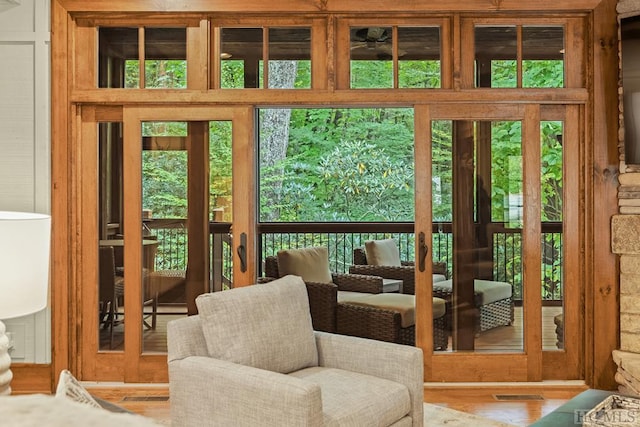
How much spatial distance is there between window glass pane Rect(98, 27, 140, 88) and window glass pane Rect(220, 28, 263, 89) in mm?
590

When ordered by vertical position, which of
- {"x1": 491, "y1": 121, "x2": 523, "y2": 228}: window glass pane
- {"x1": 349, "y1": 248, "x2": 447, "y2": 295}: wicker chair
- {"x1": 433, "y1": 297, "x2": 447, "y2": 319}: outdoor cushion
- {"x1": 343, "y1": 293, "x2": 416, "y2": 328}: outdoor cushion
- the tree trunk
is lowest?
{"x1": 343, "y1": 293, "x2": 416, "y2": 328}: outdoor cushion

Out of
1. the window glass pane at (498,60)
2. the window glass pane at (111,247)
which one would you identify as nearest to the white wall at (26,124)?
the window glass pane at (111,247)

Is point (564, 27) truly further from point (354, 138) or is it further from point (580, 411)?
point (354, 138)

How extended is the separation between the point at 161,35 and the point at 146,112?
542 mm

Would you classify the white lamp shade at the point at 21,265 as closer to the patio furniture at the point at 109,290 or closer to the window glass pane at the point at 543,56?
the patio furniture at the point at 109,290

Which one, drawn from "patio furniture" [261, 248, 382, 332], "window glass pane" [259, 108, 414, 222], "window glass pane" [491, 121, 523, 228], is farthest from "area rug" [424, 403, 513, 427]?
"window glass pane" [259, 108, 414, 222]

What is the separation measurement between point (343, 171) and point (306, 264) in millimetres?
3873

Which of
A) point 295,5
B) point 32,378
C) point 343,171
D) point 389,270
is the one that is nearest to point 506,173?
point 295,5

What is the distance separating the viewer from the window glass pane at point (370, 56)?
4.01 meters

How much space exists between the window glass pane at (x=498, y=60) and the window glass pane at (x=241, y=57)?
1492 millimetres

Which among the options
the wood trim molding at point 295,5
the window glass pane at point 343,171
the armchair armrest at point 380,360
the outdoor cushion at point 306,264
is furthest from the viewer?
the window glass pane at point 343,171

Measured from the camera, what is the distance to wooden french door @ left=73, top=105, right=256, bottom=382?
3984 millimetres

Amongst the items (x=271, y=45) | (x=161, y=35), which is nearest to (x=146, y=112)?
(x=161, y=35)

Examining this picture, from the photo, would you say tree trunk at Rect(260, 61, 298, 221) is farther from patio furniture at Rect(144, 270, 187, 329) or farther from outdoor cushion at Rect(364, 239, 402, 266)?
patio furniture at Rect(144, 270, 187, 329)
